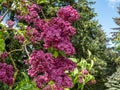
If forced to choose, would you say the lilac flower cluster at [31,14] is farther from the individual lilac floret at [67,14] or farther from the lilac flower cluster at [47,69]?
the lilac flower cluster at [47,69]

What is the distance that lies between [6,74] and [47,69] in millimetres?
247

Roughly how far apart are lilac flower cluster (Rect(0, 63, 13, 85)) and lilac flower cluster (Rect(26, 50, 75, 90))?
12cm

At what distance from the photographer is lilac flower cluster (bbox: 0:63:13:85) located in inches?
80.3

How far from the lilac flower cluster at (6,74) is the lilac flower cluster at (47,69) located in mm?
125

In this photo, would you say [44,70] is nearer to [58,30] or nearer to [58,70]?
[58,70]

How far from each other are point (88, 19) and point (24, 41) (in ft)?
95.1

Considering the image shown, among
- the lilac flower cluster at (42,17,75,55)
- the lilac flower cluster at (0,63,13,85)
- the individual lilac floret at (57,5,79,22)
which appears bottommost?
the lilac flower cluster at (0,63,13,85)

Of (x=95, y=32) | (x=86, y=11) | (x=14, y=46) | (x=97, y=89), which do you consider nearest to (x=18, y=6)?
(x=14, y=46)

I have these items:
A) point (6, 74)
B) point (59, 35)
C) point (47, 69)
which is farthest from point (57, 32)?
point (6, 74)

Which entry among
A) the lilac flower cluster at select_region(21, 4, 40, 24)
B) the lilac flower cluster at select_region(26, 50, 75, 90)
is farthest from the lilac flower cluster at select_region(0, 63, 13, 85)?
the lilac flower cluster at select_region(21, 4, 40, 24)

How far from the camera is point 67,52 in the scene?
1999 mm

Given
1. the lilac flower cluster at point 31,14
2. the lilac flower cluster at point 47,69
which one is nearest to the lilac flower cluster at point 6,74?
the lilac flower cluster at point 47,69

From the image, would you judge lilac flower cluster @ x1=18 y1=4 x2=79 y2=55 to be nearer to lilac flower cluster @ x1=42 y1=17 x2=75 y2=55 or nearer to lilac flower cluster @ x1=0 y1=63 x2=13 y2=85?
lilac flower cluster @ x1=42 y1=17 x2=75 y2=55

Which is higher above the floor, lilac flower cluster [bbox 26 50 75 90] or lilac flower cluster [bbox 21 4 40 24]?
lilac flower cluster [bbox 21 4 40 24]
